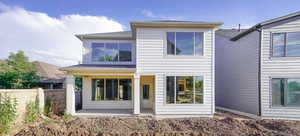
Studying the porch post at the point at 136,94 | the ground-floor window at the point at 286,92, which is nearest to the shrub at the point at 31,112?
the porch post at the point at 136,94

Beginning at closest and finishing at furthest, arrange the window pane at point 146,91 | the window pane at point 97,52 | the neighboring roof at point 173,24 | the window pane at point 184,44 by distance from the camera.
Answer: the neighboring roof at point 173,24 < the window pane at point 184,44 < the window pane at point 97,52 < the window pane at point 146,91

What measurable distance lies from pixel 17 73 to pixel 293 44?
21.6 meters

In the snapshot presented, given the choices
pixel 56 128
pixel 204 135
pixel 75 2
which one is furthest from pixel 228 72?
pixel 75 2

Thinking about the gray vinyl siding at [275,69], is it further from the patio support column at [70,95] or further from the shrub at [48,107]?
the shrub at [48,107]

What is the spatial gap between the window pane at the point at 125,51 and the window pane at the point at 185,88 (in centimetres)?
421

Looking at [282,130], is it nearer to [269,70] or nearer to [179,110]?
[269,70]

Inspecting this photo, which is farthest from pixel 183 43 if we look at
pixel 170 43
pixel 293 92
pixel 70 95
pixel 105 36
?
pixel 70 95

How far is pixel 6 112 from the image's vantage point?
5781 mm

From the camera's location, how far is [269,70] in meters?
8.62

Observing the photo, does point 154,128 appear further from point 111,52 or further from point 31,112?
point 111,52

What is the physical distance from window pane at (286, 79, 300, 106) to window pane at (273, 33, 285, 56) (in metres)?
1.61

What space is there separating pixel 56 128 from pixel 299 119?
39.1 ft

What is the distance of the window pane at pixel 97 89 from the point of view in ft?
36.5

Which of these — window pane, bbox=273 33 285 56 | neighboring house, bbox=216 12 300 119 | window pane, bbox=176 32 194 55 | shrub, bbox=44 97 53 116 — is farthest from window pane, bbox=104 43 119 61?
window pane, bbox=273 33 285 56
